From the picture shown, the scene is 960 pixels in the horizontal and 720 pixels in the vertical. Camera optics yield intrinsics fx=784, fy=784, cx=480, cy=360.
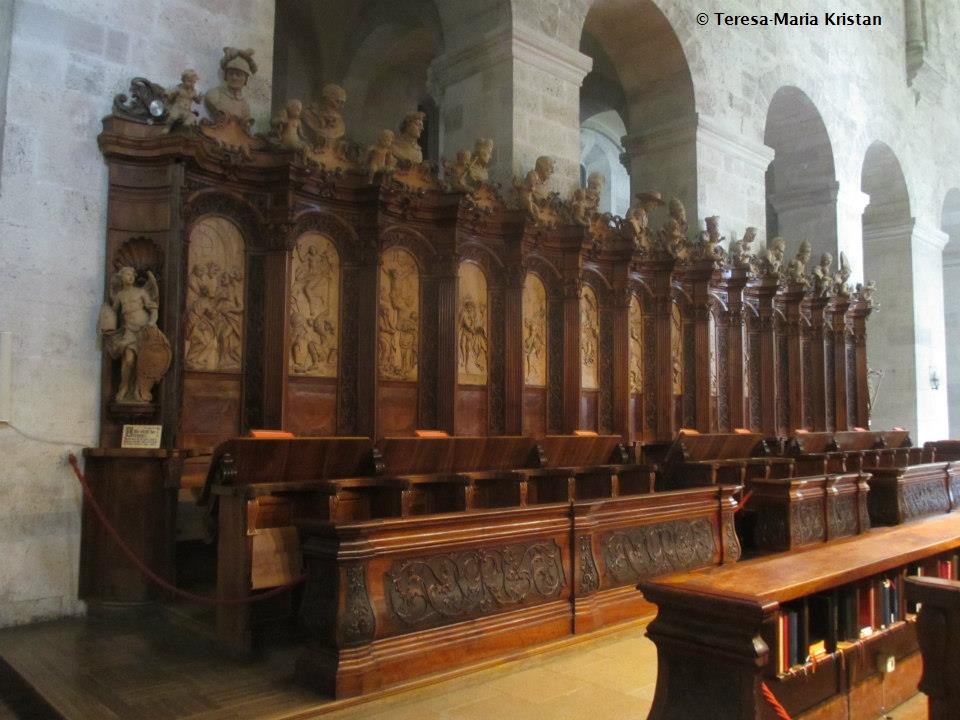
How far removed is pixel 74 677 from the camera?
3.82 meters

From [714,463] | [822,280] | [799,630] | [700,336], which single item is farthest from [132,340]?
Result: [822,280]

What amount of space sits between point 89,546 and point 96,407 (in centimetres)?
94

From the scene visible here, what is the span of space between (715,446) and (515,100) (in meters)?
4.54

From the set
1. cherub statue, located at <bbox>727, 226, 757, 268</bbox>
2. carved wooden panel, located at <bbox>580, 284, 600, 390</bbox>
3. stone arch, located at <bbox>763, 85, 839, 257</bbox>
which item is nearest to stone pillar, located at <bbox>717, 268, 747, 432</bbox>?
cherub statue, located at <bbox>727, 226, 757, 268</bbox>

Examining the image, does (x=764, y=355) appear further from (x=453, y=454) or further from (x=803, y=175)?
(x=453, y=454)

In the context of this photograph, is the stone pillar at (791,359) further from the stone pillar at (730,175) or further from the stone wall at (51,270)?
the stone wall at (51,270)

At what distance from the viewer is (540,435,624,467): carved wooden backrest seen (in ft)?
22.1

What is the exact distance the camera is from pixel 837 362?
45.0ft

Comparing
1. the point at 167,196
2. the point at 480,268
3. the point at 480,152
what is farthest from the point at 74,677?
the point at 480,152

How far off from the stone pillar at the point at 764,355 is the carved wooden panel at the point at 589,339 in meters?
3.73

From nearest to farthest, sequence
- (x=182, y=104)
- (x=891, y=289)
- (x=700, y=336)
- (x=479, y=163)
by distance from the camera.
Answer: (x=182, y=104) < (x=479, y=163) < (x=700, y=336) < (x=891, y=289)

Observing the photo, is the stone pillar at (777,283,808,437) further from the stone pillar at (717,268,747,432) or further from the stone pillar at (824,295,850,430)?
the stone pillar at (717,268,747,432)

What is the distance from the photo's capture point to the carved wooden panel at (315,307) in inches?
265

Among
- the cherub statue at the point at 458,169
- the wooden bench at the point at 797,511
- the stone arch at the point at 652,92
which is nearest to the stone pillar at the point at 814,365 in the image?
the stone arch at the point at 652,92
